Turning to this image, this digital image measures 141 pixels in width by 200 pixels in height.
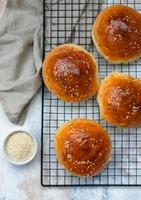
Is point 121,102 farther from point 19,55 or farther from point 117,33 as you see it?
point 19,55

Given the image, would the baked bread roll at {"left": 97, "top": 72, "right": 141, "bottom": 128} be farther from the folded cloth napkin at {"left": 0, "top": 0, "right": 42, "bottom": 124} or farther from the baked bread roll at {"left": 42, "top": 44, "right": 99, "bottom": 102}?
the folded cloth napkin at {"left": 0, "top": 0, "right": 42, "bottom": 124}

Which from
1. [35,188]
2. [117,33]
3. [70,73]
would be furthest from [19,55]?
[35,188]

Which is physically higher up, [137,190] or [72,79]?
[72,79]

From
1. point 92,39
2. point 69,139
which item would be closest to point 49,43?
point 92,39

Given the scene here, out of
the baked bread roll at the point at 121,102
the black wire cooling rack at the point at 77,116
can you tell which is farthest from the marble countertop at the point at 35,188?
the baked bread roll at the point at 121,102

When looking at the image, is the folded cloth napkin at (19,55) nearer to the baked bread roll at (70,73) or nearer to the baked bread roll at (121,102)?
the baked bread roll at (70,73)

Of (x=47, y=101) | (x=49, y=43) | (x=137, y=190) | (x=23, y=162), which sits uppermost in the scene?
(x=49, y=43)

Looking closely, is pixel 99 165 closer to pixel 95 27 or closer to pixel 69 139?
pixel 69 139
